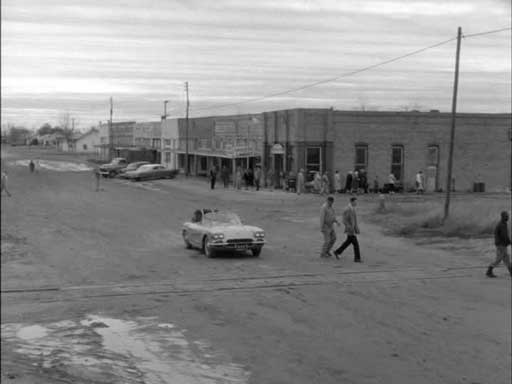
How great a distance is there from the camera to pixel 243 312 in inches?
481

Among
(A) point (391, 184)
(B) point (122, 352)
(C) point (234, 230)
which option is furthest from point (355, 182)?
(B) point (122, 352)

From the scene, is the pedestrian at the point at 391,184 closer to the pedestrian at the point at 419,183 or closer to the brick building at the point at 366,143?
the brick building at the point at 366,143

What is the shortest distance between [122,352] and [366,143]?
3569 centimetres

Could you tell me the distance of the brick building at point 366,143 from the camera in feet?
138

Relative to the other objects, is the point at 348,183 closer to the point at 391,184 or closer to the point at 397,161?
the point at 391,184

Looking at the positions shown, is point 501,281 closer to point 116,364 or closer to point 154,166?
point 116,364

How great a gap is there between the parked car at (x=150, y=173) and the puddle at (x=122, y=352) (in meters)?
36.1

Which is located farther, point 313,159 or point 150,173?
point 150,173

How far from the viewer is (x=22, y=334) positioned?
374 inches

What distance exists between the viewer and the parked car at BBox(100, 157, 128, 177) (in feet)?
175

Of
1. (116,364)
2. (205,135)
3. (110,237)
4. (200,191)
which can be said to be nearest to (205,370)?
(116,364)

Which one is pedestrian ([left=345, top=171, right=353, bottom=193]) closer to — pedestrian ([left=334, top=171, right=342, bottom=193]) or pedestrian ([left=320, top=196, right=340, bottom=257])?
pedestrian ([left=334, top=171, right=342, bottom=193])

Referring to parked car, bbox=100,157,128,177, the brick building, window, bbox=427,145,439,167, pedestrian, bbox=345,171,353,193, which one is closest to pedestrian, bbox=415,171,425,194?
the brick building

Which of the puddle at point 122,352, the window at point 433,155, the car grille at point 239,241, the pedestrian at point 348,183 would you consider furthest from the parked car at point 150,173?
the puddle at point 122,352
